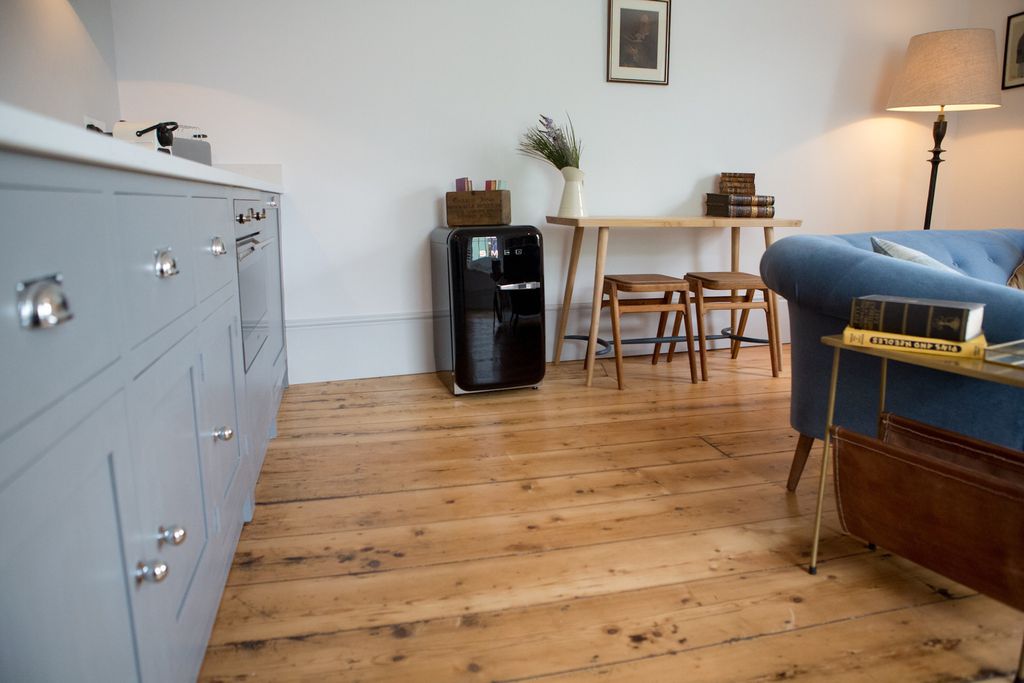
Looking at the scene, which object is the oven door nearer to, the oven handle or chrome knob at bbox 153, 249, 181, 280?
the oven handle

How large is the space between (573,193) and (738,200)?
2.89 feet

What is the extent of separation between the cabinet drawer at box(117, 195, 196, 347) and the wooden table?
2.03m

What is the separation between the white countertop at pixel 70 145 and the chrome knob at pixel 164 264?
126 millimetres

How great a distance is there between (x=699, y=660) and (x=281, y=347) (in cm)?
217

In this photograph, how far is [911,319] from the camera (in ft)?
4.09

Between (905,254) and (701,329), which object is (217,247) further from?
(701,329)

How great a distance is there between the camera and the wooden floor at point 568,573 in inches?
49.3

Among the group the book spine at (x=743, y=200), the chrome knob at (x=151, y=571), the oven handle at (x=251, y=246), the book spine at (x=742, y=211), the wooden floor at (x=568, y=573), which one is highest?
the book spine at (x=743, y=200)

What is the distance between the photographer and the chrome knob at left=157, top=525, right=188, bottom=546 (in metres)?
0.94

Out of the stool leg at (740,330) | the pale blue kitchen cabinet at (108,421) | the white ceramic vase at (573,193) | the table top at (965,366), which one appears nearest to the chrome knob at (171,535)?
the pale blue kitchen cabinet at (108,421)

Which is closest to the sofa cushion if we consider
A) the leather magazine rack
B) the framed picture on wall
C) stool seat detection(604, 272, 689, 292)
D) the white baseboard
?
the leather magazine rack

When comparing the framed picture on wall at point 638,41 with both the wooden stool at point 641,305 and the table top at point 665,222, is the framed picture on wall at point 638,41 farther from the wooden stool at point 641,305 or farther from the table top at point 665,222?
the wooden stool at point 641,305

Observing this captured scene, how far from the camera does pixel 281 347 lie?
→ 284 centimetres

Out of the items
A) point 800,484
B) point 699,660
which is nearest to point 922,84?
point 800,484
